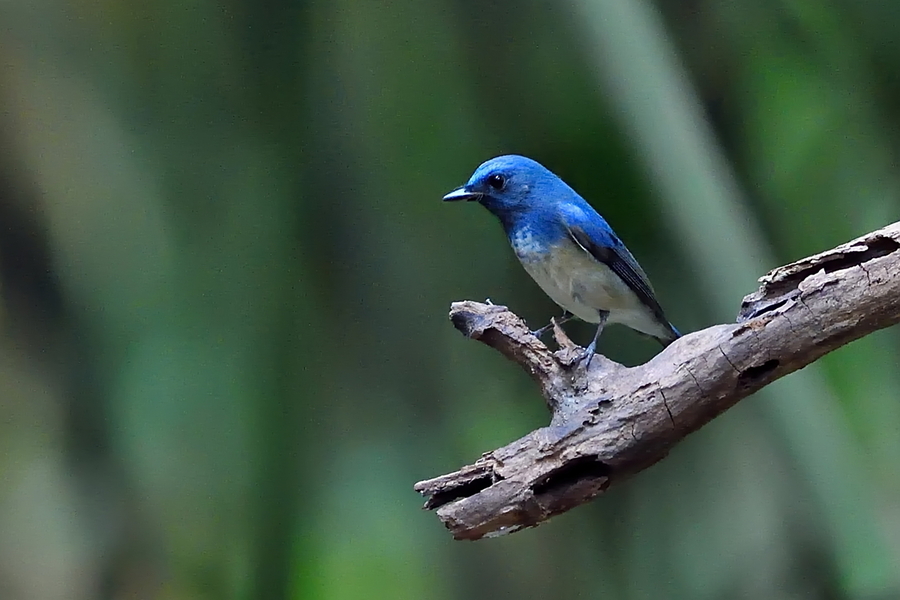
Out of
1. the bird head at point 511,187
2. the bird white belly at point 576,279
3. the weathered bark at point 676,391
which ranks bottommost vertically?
the weathered bark at point 676,391

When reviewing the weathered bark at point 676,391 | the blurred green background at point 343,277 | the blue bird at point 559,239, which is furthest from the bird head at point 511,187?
the weathered bark at point 676,391

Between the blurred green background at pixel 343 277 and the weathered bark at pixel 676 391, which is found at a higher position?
the blurred green background at pixel 343 277

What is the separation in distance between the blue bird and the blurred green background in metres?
0.33

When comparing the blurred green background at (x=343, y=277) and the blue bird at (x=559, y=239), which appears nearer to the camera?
the blue bird at (x=559, y=239)

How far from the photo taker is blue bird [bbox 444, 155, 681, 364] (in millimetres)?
1471

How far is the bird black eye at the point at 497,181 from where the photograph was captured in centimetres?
149

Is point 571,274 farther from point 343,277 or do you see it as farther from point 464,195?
point 343,277

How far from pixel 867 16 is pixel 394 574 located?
70.4 inches

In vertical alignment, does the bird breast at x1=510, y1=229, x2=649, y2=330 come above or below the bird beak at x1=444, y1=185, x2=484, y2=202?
below

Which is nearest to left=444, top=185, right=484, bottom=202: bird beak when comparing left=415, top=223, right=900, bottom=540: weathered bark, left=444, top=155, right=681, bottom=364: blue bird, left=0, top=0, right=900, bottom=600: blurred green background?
left=444, top=155, right=681, bottom=364: blue bird

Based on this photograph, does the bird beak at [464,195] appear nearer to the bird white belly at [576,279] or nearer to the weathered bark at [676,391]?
the bird white belly at [576,279]

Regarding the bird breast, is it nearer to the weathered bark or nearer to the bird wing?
the bird wing

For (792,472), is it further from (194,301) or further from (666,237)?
(194,301)

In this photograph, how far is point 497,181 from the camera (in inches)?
58.9
